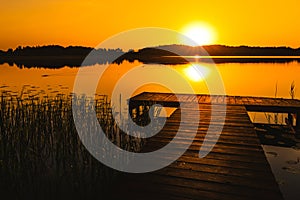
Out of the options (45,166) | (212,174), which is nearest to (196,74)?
(45,166)

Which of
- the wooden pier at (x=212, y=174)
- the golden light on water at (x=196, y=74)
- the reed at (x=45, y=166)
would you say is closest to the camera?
the wooden pier at (x=212, y=174)

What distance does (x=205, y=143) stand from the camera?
507 cm

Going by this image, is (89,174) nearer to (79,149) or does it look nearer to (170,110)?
(79,149)

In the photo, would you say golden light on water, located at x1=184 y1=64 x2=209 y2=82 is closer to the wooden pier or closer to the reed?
the wooden pier

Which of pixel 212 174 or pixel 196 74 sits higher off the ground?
pixel 196 74

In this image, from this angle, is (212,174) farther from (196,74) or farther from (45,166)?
(196,74)

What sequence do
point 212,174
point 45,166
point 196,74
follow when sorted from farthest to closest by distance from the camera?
point 196,74 → point 45,166 → point 212,174

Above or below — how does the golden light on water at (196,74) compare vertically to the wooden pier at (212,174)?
above

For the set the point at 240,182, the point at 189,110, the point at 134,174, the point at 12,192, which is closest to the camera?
the point at 240,182

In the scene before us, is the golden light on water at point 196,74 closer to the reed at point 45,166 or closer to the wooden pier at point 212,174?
the wooden pier at point 212,174

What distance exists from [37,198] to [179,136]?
2.92 metres

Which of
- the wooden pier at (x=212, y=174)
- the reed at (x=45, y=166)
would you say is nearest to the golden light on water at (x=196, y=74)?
the wooden pier at (x=212, y=174)

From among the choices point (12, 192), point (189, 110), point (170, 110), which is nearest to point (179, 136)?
point (189, 110)

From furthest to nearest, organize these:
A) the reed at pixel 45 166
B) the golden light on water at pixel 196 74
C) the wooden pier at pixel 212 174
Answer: the golden light on water at pixel 196 74
the reed at pixel 45 166
the wooden pier at pixel 212 174
